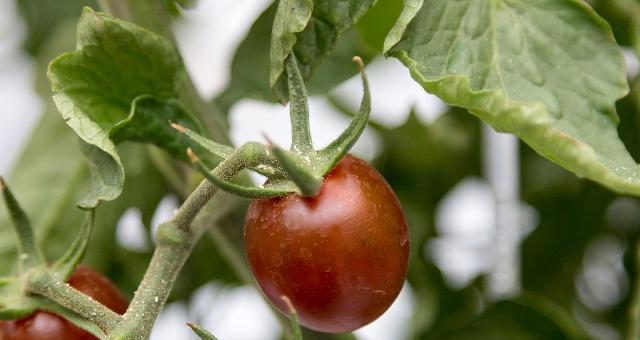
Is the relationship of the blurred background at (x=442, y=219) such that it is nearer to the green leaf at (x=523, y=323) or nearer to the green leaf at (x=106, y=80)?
the green leaf at (x=523, y=323)

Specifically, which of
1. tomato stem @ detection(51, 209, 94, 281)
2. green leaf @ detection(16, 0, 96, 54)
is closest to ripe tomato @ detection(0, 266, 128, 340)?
tomato stem @ detection(51, 209, 94, 281)

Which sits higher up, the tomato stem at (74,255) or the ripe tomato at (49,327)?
the tomato stem at (74,255)

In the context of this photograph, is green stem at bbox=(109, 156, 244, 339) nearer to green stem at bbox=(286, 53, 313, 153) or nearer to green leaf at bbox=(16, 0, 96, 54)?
green stem at bbox=(286, 53, 313, 153)

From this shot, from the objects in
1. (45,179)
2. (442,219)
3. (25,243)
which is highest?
(25,243)

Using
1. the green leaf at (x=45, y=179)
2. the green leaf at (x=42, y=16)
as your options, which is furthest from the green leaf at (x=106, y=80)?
the green leaf at (x=42, y=16)

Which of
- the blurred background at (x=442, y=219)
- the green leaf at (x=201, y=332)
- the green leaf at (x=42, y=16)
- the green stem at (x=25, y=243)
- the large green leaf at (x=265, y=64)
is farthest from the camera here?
the green leaf at (x=42, y=16)

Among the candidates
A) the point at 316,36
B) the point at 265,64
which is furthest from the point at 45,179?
the point at 316,36

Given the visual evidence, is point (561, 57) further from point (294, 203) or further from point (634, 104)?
point (634, 104)

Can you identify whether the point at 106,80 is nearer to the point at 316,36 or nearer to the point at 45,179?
the point at 316,36
